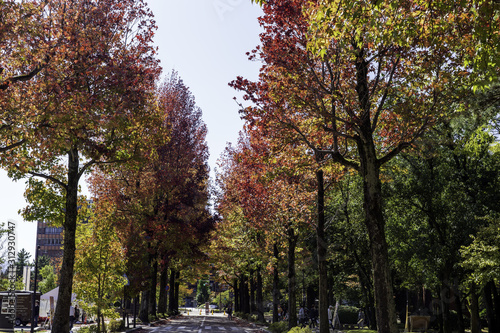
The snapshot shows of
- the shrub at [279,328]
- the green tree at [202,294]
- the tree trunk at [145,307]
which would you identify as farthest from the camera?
the green tree at [202,294]

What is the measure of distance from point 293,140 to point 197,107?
90.3 ft

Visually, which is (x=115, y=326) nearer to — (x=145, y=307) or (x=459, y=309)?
(x=145, y=307)

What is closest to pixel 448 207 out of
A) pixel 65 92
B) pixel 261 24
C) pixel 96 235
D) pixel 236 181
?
pixel 236 181

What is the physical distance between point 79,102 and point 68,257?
21.7 feet

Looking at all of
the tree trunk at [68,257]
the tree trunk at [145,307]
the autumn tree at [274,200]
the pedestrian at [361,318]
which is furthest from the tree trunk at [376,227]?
the pedestrian at [361,318]

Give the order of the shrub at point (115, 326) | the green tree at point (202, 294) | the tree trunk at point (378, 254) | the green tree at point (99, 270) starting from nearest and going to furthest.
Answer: the tree trunk at point (378, 254) < the green tree at point (99, 270) < the shrub at point (115, 326) < the green tree at point (202, 294)

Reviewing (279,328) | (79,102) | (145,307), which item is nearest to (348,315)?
(145,307)

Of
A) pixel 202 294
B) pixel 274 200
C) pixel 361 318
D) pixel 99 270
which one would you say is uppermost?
pixel 274 200

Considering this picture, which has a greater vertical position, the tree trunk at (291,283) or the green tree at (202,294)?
the tree trunk at (291,283)

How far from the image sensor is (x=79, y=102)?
11828 mm

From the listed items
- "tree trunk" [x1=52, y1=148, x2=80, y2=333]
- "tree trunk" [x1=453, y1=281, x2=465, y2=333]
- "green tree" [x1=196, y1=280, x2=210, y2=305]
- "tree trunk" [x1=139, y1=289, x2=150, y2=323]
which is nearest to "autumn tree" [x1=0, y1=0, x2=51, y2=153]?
"tree trunk" [x1=52, y1=148, x2=80, y2=333]

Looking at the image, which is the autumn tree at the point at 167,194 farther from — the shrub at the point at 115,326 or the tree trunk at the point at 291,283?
the tree trunk at the point at 291,283

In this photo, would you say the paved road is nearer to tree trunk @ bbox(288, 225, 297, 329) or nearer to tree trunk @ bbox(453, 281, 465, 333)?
tree trunk @ bbox(288, 225, 297, 329)

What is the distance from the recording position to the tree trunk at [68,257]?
→ 15352 mm
